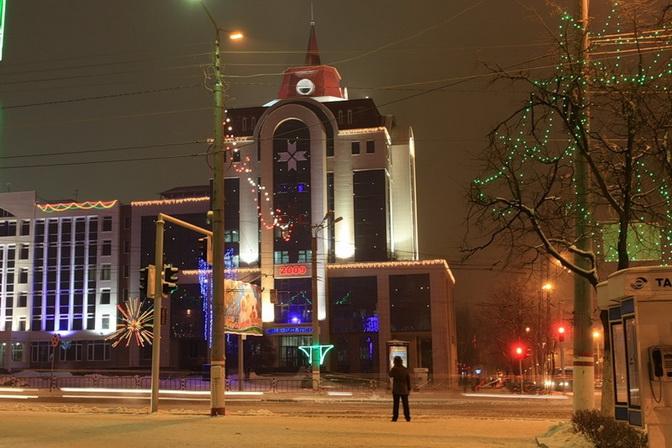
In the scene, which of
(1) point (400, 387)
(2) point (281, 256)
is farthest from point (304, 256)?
(1) point (400, 387)

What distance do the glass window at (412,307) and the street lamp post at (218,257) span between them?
49.4 metres

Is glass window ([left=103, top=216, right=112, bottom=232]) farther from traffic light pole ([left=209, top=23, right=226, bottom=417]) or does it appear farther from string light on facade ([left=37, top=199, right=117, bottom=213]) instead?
traffic light pole ([left=209, top=23, right=226, bottom=417])

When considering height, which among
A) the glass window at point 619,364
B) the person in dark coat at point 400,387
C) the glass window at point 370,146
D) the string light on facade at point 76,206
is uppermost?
the glass window at point 370,146

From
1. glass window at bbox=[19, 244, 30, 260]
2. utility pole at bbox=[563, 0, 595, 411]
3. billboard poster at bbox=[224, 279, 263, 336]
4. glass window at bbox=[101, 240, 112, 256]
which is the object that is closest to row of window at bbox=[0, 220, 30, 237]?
glass window at bbox=[19, 244, 30, 260]

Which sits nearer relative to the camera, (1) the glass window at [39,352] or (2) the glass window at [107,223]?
(1) the glass window at [39,352]

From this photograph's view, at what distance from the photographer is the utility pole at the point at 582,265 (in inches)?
540

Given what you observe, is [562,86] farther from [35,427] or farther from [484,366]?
[484,366]

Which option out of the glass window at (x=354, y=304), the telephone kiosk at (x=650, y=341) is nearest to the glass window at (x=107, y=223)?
the glass window at (x=354, y=304)

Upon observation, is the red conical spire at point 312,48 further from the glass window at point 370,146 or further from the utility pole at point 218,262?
the utility pole at point 218,262

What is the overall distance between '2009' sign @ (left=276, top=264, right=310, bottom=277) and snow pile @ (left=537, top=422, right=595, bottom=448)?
5576cm

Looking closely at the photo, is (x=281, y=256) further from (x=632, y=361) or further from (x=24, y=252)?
(x=632, y=361)

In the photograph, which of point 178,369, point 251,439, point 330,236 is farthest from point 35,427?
point 178,369

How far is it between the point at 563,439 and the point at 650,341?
10.4ft

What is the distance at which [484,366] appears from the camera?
12581 cm
